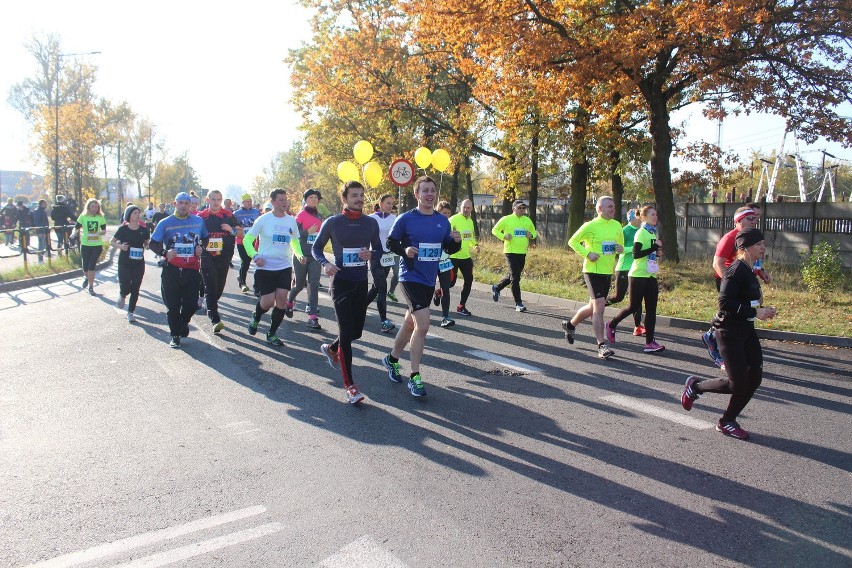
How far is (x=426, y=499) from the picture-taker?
163 inches

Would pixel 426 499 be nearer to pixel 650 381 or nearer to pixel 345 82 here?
pixel 650 381

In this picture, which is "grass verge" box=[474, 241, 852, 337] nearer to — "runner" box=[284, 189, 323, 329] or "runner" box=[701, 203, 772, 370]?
"runner" box=[701, 203, 772, 370]

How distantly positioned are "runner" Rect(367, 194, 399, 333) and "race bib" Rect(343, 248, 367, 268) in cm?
178

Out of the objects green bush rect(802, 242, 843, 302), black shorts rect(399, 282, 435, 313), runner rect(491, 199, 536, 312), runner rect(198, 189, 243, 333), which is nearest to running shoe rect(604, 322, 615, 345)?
runner rect(491, 199, 536, 312)

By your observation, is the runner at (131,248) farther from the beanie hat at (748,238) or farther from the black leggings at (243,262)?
the beanie hat at (748,238)

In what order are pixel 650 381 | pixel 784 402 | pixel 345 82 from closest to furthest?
pixel 784 402 < pixel 650 381 < pixel 345 82

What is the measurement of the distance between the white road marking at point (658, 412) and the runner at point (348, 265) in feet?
8.05

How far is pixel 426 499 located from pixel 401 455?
2.61 feet

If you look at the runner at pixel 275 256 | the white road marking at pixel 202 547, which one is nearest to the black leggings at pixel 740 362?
the white road marking at pixel 202 547

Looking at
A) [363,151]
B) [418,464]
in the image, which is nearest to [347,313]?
[418,464]

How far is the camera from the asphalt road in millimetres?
3580

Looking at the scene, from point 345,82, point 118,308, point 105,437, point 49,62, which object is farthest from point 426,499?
point 49,62

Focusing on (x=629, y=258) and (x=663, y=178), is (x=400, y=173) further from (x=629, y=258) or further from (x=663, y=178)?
(x=629, y=258)

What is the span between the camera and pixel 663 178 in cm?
1703
